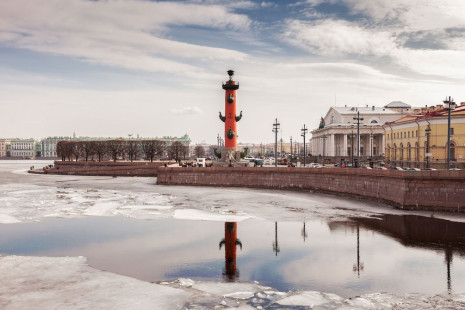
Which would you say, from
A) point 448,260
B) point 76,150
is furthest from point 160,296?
point 76,150

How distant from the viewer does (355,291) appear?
12.0 metres

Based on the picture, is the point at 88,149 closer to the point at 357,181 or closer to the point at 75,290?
the point at 357,181

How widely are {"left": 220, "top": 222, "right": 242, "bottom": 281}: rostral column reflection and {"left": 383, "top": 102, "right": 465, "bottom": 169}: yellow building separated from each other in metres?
23.8

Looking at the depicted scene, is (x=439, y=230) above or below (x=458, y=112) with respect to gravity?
below

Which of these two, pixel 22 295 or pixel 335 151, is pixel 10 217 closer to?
pixel 22 295

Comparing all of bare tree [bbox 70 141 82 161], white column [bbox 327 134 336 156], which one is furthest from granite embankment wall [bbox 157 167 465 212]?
bare tree [bbox 70 141 82 161]

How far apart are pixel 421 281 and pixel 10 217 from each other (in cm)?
2133

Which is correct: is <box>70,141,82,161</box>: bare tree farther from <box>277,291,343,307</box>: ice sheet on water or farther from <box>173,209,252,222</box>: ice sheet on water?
<box>277,291,343,307</box>: ice sheet on water

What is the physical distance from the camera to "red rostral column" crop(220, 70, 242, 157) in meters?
50.2

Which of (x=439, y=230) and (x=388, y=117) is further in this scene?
(x=388, y=117)

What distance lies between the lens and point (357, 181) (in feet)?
109

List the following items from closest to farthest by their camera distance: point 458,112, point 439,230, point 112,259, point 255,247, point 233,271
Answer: point 233,271 → point 112,259 → point 255,247 → point 439,230 → point 458,112

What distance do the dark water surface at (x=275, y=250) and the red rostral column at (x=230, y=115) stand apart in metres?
27.8

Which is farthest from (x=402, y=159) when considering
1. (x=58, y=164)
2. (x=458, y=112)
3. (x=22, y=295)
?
(x=58, y=164)
